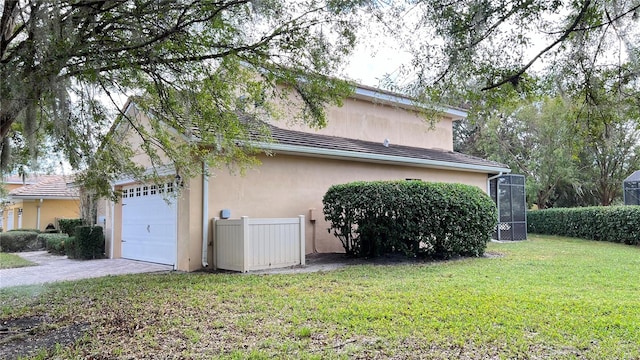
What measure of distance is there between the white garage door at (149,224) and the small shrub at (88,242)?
1.02 meters

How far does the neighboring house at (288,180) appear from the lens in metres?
9.48

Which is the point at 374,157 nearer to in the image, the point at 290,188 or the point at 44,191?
the point at 290,188

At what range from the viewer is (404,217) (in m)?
9.91

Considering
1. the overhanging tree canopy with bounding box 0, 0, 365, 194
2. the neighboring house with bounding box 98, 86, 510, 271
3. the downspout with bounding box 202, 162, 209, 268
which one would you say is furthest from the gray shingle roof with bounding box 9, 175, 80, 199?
the overhanging tree canopy with bounding box 0, 0, 365, 194

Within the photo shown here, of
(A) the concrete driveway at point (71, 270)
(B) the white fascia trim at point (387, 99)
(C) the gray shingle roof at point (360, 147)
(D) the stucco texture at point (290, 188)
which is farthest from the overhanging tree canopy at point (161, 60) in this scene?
(A) the concrete driveway at point (71, 270)

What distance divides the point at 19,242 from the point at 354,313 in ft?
56.7

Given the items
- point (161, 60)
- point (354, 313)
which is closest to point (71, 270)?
point (161, 60)

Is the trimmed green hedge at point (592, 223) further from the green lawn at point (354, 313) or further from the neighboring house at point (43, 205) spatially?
the neighboring house at point (43, 205)

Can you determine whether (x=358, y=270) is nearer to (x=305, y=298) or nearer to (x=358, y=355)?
(x=305, y=298)

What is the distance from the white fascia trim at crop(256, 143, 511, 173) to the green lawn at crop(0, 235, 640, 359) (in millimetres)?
3375

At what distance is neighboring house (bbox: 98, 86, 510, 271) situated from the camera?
948cm

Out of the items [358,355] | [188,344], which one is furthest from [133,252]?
[358,355]

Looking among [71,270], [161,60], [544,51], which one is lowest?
[71,270]

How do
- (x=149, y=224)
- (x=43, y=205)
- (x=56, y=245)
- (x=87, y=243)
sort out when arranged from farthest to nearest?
(x=43, y=205) → (x=56, y=245) → (x=87, y=243) → (x=149, y=224)
